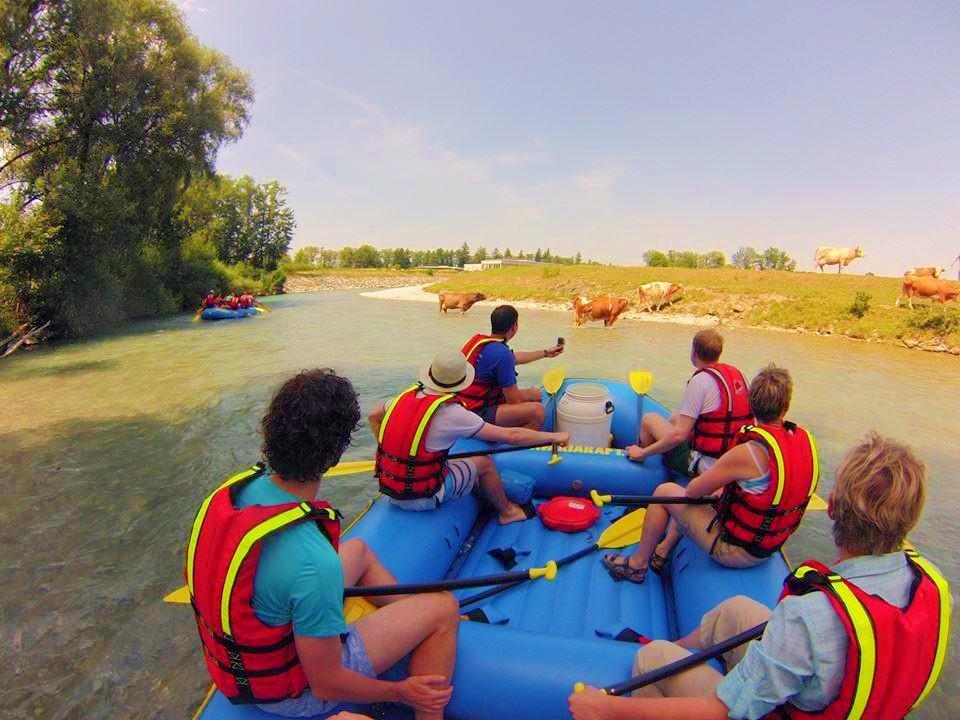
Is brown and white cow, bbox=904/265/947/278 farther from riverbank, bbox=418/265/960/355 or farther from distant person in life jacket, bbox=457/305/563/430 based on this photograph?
distant person in life jacket, bbox=457/305/563/430

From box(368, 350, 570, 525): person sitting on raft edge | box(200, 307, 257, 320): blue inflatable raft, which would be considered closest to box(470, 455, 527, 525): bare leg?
box(368, 350, 570, 525): person sitting on raft edge

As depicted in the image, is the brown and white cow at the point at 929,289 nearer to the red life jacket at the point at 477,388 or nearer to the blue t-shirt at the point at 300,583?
the red life jacket at the point at 477,388

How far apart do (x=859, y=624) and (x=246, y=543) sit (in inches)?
56.1

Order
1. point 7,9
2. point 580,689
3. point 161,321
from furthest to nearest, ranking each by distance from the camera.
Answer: point 161,321
point 7,9
point 580,689

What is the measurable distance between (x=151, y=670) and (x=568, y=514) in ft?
8.23

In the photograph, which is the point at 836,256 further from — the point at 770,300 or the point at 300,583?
the point at 300,583

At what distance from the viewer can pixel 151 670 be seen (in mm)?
2807

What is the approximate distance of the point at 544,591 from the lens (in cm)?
286

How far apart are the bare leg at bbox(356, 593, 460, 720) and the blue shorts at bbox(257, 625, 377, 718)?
2 cm

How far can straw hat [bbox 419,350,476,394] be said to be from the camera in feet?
9.69

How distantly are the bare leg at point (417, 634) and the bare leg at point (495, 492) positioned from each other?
148cm

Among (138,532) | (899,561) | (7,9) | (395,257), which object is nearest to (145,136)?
(7,9)

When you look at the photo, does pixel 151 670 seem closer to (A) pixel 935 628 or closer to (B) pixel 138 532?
(B) pixel 138 532

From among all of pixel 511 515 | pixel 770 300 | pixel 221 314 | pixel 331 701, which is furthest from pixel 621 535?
pixel 221 314
